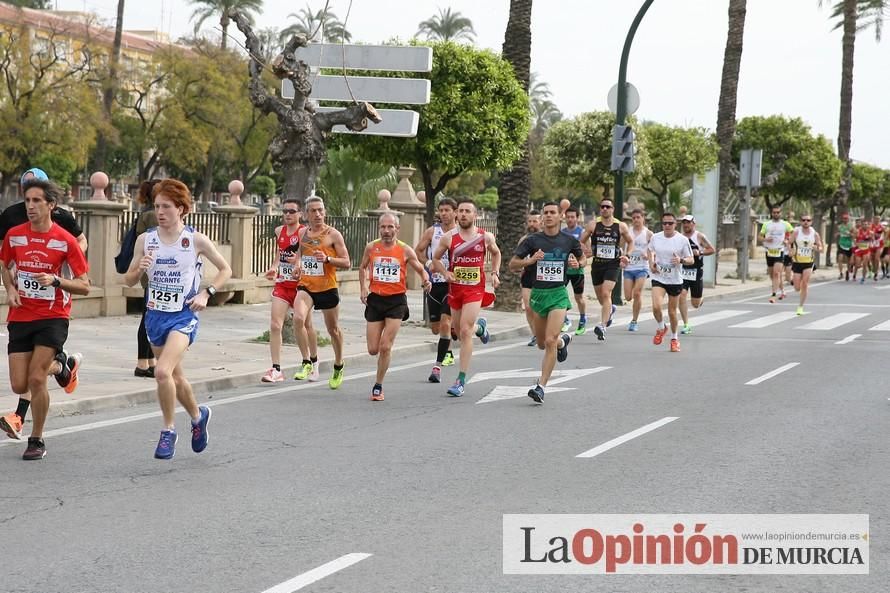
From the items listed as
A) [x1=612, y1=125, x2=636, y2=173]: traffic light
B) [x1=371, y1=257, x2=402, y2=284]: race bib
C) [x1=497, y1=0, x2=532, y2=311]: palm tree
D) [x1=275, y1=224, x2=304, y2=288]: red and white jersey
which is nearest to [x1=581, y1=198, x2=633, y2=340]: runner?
[x1=497, y1=0, x2=532, y2=311]: palm tree

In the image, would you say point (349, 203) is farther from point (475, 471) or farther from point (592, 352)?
point (475, 471)

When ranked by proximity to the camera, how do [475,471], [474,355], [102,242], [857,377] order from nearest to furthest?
1. [475,471]
2. [857,377]
3. [474,355]
4. [102,242]

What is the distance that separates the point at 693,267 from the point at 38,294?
506 inches

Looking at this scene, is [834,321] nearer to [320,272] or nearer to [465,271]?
[465,271]

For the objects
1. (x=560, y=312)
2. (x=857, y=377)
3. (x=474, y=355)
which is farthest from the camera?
(x=474, y=355)

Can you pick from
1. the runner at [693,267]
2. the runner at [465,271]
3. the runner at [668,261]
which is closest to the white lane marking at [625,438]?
the runner at [465,271]

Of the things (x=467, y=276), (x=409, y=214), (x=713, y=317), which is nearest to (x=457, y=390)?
(x=467, y=276)

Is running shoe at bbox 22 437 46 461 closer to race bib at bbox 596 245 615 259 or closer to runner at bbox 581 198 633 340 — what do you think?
runner at bbox 581 198 633 340

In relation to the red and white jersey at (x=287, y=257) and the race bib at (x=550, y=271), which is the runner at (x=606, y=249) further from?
the race bib at (x=550, y=271)

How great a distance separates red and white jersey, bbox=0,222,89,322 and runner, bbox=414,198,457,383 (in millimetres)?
4909

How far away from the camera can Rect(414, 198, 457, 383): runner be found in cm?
1337

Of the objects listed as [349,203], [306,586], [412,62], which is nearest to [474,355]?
[412,62]

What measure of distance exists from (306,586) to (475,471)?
9.54ft

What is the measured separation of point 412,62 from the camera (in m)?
16.5
